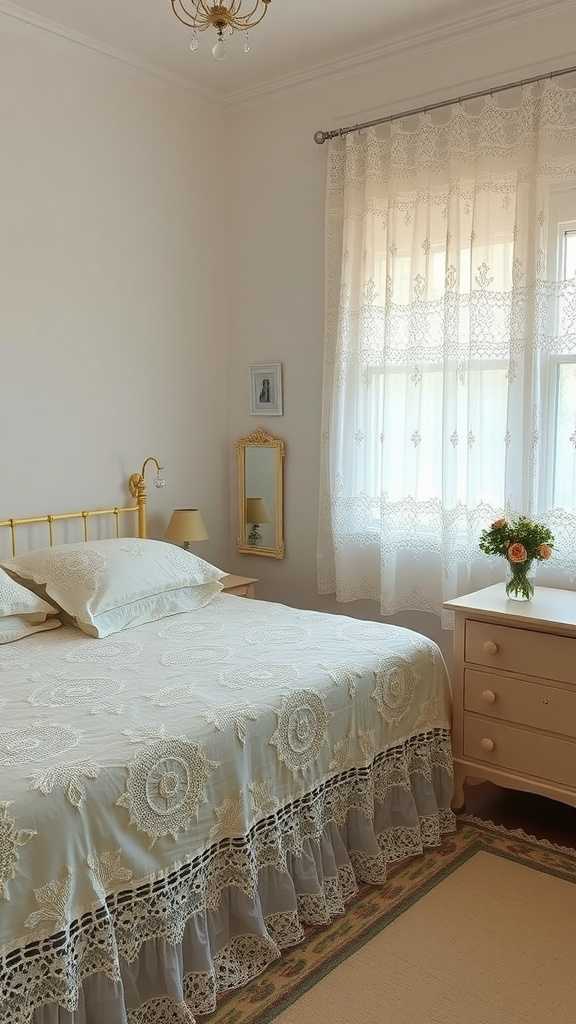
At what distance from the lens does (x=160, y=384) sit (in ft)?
12.5

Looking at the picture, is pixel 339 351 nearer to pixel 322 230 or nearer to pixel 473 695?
pixel 322 230

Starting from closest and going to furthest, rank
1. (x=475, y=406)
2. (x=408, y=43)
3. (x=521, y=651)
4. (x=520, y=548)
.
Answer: (x=521, y=651)
(x=520, y=548)
(x=475, y=406)
(x=408, y=43)

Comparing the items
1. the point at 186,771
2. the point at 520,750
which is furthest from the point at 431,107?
the point at 186,771

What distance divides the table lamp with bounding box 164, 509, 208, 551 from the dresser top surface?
1.32 meters

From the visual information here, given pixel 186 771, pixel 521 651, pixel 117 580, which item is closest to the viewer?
pixel 186 771

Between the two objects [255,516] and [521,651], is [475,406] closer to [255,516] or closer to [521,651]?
[521,651]

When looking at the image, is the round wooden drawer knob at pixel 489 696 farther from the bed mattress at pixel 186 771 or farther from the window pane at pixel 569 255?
the window pane at pixel 569 255

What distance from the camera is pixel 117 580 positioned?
2855 mm

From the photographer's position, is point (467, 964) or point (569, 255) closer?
point (467, 964)

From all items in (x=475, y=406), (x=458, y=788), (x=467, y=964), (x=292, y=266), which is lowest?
(x=467, y=964)

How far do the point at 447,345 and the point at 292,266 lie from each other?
3.26 feet

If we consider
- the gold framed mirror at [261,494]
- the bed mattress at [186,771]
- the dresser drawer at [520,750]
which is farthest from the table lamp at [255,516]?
the dresser drawer at [520,750]

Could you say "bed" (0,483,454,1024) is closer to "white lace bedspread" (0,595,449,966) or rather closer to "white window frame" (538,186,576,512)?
"white lace bedspread" (0,595,449,966)

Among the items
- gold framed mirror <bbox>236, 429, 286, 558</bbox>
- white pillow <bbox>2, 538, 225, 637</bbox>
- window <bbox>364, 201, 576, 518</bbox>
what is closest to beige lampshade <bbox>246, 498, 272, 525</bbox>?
gold framed mirror <bbox>236, 429, 286, 558</bbox>
